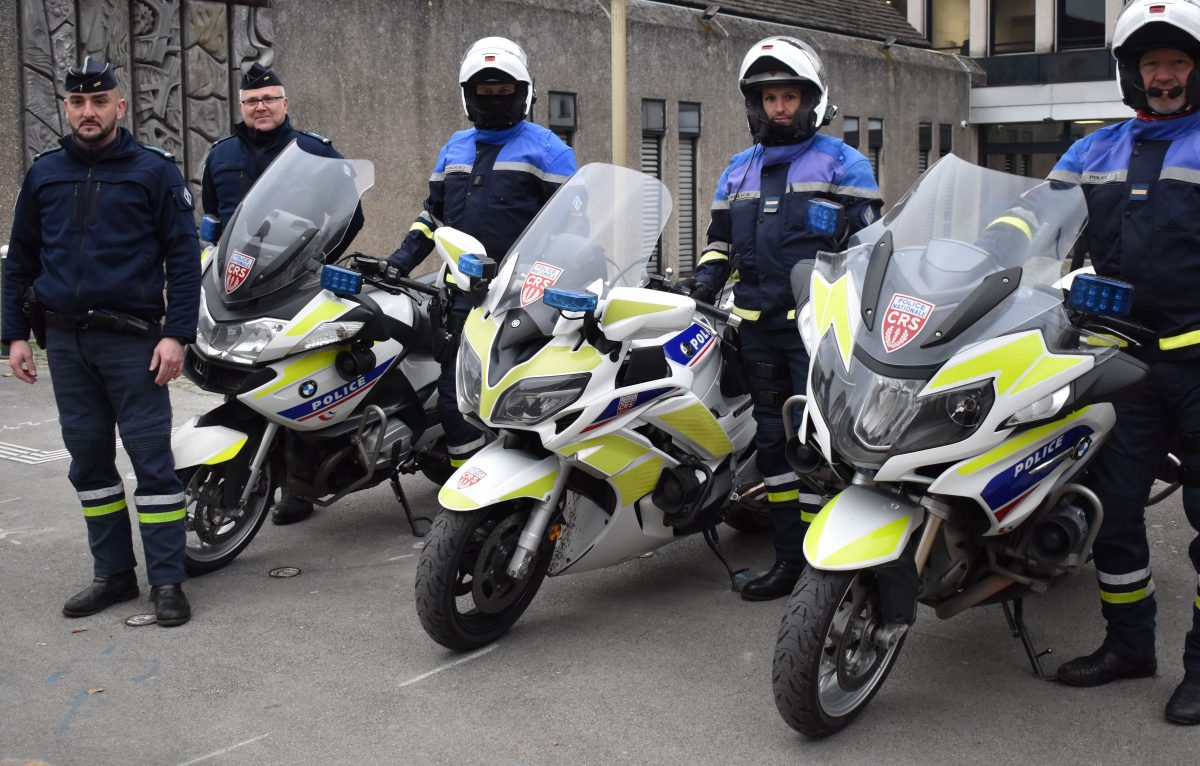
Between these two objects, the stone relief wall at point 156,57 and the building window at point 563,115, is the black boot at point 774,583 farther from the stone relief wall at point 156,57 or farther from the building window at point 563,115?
the building window at point 563,115

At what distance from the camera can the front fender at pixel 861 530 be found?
137 inches

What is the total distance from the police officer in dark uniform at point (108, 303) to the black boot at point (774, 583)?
2084mm

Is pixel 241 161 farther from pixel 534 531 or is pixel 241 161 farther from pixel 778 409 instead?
pixel 778 409

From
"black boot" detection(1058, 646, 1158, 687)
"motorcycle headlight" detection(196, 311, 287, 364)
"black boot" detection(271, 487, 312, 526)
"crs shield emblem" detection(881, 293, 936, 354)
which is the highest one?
"crs shield emblem" detection(881, 293, 936, 354)

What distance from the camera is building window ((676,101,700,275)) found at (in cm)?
1908

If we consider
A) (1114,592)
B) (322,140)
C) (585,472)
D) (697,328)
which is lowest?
(1114,592)

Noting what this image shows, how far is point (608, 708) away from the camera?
3957 mm

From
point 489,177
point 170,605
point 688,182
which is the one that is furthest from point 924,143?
point 170,605

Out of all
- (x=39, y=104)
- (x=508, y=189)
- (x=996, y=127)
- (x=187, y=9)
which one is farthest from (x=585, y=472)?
(x=996, y=127)

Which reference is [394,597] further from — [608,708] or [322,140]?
[322,140]

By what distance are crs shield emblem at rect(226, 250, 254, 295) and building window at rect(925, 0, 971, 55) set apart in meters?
27.2

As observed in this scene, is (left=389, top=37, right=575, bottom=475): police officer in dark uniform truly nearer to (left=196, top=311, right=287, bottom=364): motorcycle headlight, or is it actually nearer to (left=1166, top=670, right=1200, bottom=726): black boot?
(left=196, top=311, right=287, bottom=364): motorcycle headlight

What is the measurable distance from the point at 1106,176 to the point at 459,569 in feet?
7.73

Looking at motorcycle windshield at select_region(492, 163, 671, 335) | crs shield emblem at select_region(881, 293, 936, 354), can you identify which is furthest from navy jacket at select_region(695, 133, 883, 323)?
crs shield emblem at select_region(881, 293, 936, 354)
